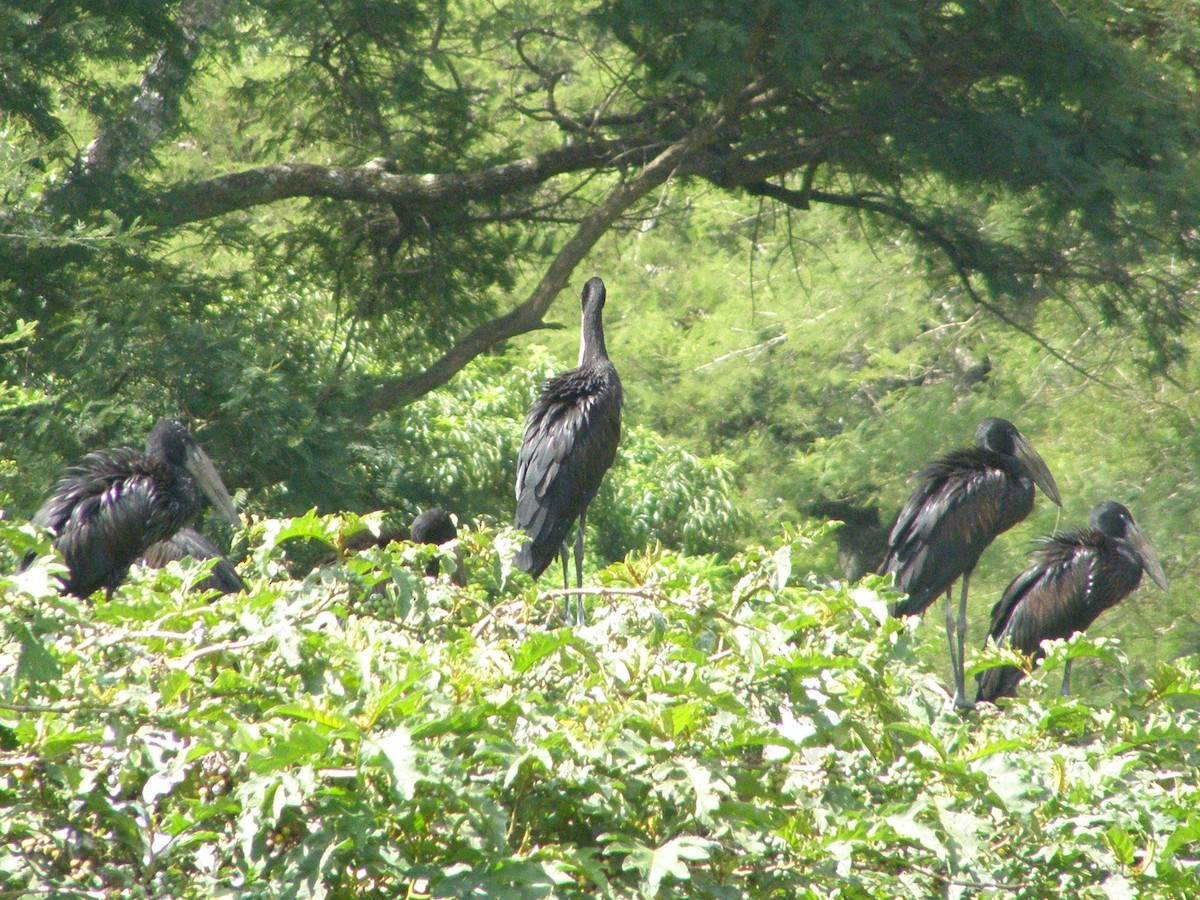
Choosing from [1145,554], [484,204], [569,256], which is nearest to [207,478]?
[569,256]

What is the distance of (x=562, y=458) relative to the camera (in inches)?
252

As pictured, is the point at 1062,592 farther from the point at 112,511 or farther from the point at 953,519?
the point at 112,511

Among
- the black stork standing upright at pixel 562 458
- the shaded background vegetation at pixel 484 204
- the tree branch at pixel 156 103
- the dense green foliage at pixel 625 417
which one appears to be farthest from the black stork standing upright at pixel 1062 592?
the tree branch at pixel 156 103

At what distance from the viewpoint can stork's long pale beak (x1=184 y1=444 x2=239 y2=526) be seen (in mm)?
6805

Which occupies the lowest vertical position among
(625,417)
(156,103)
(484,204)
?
(625,417)

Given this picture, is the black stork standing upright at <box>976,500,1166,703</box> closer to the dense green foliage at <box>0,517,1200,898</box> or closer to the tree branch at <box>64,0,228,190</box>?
the dense green foliage at <box>0,517,1200,898</box>

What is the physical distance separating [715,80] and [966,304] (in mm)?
9808

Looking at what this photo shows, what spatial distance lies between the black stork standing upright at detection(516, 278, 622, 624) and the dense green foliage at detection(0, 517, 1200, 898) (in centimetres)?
358

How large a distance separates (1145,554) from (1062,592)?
2.39 feet

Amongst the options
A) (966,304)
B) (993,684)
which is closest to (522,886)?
(993,684)

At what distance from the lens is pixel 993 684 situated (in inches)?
278

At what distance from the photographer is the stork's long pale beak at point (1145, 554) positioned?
7.46 metres

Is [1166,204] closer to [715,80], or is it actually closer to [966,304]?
[715,80]

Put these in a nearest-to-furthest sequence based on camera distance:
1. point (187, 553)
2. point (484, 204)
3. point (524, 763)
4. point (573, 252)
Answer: point (524, 763), point (187, 553), point (573, 252), point (484, 204)
